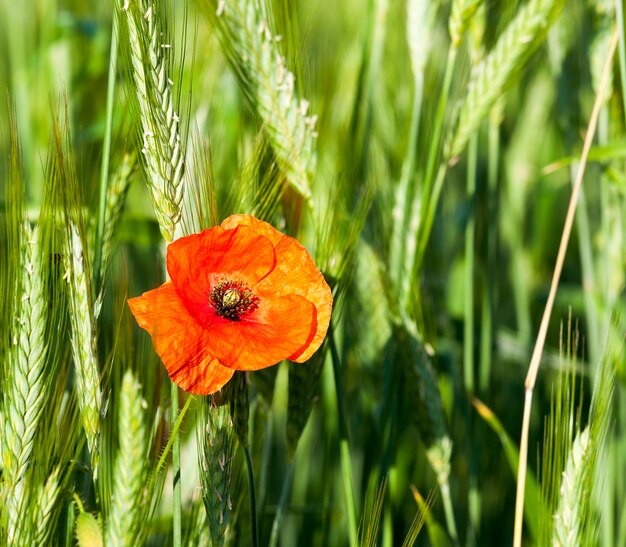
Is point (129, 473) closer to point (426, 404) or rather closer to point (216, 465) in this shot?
point (216, 465)

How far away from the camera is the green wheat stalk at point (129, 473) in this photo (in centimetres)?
77

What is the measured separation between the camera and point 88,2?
2172 mm

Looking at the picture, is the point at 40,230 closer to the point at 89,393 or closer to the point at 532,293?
the point at 89,393

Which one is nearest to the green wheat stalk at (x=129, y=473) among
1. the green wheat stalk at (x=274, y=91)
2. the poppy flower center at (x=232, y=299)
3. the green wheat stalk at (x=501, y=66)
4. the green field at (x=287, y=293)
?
the green field at (x=287, y=293)

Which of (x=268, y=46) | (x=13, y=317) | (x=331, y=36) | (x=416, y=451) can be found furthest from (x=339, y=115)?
(x=13, y=317)

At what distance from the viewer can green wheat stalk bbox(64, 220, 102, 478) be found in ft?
2.59

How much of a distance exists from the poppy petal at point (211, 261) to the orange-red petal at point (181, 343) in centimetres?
2

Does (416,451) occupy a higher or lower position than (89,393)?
lower

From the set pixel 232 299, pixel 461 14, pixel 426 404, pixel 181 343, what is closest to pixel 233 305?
pixel 232 299

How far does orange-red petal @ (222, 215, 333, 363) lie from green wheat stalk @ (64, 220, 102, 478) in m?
0.16

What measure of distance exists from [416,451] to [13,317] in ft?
3.07

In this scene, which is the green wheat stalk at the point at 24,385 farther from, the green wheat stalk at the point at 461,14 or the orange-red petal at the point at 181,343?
the green wheat stalk at the point at 461,14

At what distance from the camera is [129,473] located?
0.80 m

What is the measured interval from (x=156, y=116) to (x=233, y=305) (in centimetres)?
20
